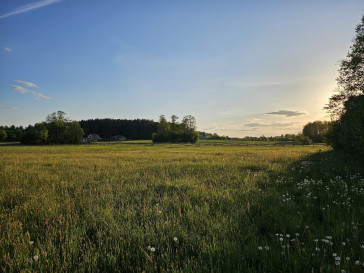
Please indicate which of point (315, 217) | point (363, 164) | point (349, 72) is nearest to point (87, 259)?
point (315, 217)

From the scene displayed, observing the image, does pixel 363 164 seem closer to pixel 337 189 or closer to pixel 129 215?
pixel 337 189

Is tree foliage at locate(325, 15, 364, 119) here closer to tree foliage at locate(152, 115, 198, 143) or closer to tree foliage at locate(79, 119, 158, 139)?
tree foliage at locate(152, 115, 198, 143)

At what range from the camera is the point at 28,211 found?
4.57 meters

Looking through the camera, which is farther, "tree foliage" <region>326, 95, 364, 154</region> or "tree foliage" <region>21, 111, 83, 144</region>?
"tree foliage" <region>21, 111, 83, 144</region>

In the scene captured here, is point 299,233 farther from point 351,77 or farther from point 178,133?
point 178,133

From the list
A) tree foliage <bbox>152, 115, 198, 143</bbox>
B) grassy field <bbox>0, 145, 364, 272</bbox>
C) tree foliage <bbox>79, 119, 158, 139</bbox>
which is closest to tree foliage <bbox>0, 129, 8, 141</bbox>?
tree foliage <bbox>79, 119, 158, 139</bbox>

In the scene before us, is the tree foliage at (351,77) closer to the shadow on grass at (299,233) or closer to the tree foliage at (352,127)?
the tree foliage at (352,127)

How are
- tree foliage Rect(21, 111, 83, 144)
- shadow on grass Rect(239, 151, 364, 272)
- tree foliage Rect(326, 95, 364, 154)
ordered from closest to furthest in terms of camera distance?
1. shadow on grass Rect(239, 151, 364, 272)
2. tree foliage Rect(326, 95, 364, 154)
3. tree foliage Rect(21, 111, 83, 144)

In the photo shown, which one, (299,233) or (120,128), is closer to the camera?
(299,233)

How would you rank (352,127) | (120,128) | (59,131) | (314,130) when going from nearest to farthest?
(352,127)
(59,131)
(314,130)
(120,128)

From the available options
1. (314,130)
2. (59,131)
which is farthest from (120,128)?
(314,130)

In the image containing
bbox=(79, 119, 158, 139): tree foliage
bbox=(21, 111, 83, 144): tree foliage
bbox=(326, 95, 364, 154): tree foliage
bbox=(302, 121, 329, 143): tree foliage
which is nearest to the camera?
bbox=(326, 95, 364, 154): tree foliage

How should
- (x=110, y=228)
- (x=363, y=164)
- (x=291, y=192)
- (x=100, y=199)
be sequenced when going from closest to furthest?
(x=110, y=228) < (x=100, y=199) < (x=291, y=192) < (x=363, y=164)

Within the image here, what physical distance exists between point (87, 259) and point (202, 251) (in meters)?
1.76
